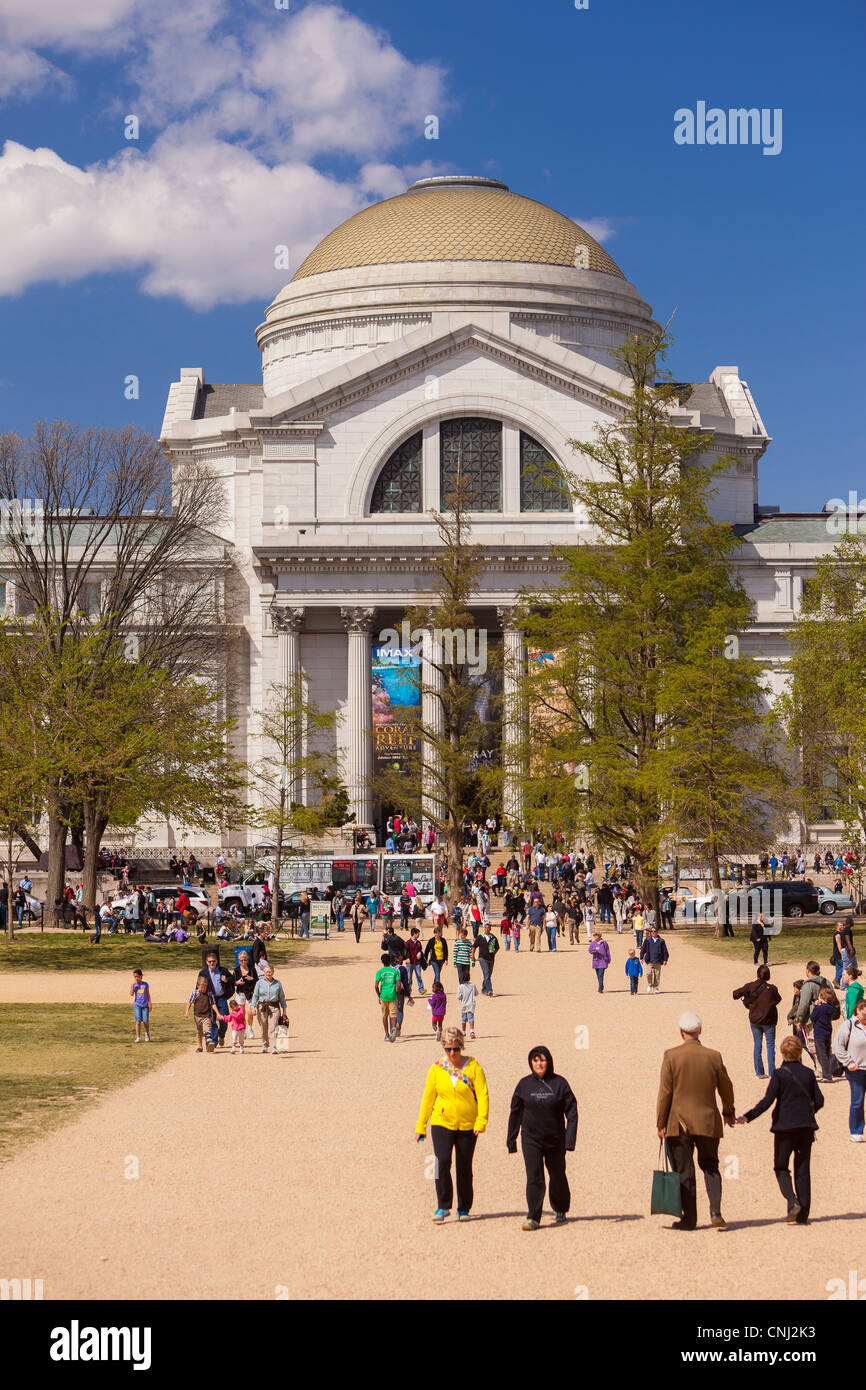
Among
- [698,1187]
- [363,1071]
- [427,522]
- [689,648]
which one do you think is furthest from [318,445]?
[698,1187]

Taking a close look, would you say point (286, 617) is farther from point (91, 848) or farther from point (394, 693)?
point (91, 848)

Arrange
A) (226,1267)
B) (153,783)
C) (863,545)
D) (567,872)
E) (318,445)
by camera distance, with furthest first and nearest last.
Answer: (318,445) < (863,545) < (567,872) < (153,783) < (226,1267)

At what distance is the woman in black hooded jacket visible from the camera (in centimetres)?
1453

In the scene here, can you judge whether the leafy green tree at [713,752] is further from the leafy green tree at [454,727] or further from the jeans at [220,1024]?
the jeans at [220,1024]

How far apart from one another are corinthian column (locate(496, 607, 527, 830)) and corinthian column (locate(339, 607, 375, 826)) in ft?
19.2

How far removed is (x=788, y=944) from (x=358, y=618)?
3331 cm

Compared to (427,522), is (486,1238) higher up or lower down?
lower down

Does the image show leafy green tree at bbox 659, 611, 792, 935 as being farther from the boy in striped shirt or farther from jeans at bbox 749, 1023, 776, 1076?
jeans at bbox 749, 1023, 776, 1076

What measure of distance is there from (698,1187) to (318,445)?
201 ft

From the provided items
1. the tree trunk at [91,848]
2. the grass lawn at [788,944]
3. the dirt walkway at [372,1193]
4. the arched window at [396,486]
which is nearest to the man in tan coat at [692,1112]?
the dirt walkway at [372,1193]

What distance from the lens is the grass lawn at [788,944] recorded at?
38656 millimetres

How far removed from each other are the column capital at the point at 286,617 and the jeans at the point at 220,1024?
4620 centimetres

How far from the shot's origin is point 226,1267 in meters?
13.3
